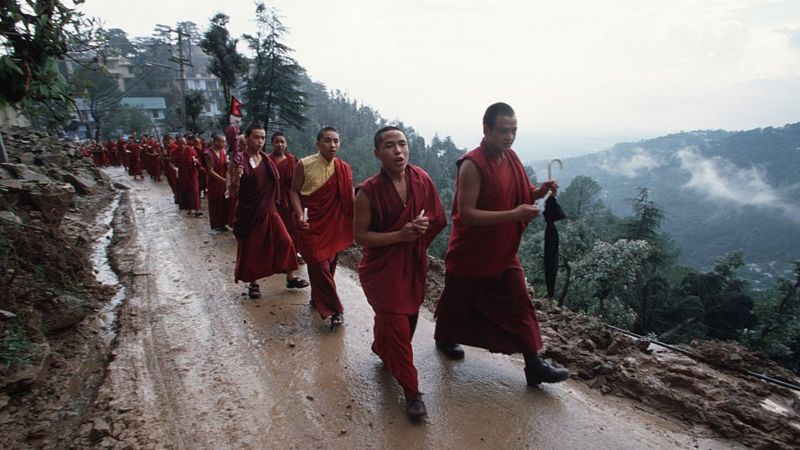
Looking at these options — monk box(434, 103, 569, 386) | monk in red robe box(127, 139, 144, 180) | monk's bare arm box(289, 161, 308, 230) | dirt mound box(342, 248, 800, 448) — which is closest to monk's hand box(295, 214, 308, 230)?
monk's bare arm box(289, 161, 308, 230)

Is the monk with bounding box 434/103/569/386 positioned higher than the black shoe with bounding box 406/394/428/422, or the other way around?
the monk with bounding box 434/103/569/386

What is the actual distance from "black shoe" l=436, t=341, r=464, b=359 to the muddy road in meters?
0.07

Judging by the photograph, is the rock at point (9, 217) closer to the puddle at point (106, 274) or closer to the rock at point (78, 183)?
the puddle at point (106, 274)

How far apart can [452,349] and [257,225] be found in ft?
8.89

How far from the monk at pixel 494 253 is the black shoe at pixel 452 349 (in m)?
0.22

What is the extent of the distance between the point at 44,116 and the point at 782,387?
6.26 m

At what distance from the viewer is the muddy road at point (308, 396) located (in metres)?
2.56

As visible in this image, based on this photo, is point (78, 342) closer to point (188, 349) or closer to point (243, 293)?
point (188, 349)

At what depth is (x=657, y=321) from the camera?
27250 mm

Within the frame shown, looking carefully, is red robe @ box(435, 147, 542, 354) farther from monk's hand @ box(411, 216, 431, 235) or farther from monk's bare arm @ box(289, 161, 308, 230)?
monk's bare arm @ box(289, 161, 308, 230)

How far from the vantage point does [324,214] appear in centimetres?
412

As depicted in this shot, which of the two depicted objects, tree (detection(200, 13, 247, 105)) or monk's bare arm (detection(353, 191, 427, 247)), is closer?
monk's bare arm (detection(353, 191, 427, 247))

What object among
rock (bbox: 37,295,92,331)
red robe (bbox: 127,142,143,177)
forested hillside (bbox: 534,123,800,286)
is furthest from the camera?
forested hillside (bbox: 534,123,800,286)

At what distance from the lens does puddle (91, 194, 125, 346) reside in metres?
3.92
